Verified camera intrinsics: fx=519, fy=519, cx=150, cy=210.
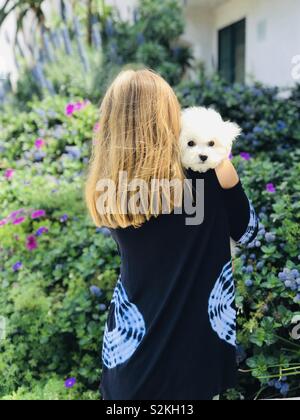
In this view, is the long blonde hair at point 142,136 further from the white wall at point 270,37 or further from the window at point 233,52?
the window at point 233,52

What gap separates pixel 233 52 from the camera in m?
7.98

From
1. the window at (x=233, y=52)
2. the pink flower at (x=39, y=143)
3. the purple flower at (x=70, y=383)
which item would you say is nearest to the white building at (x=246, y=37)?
the window at (x=233, y=52)

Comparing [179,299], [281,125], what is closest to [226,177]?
[179,299]

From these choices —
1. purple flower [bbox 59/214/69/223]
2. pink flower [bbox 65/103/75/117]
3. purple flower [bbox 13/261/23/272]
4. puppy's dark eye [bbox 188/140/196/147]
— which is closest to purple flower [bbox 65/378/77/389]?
purple flower [bbox 13/261/23/272]

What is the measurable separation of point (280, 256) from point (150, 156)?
4.00 ft

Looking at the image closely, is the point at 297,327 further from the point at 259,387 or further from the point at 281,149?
the point at 281,149

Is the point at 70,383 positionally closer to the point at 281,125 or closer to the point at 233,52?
the point at 281,125

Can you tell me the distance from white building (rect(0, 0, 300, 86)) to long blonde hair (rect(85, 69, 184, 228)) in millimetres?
4256

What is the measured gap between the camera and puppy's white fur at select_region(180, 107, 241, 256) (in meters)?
1.53

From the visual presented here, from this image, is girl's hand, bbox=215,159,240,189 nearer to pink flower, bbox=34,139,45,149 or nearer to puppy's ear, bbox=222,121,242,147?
puppy's ear, bbox=222,121,242,147

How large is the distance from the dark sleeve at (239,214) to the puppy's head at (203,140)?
100mm

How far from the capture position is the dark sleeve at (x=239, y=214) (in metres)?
1.55
